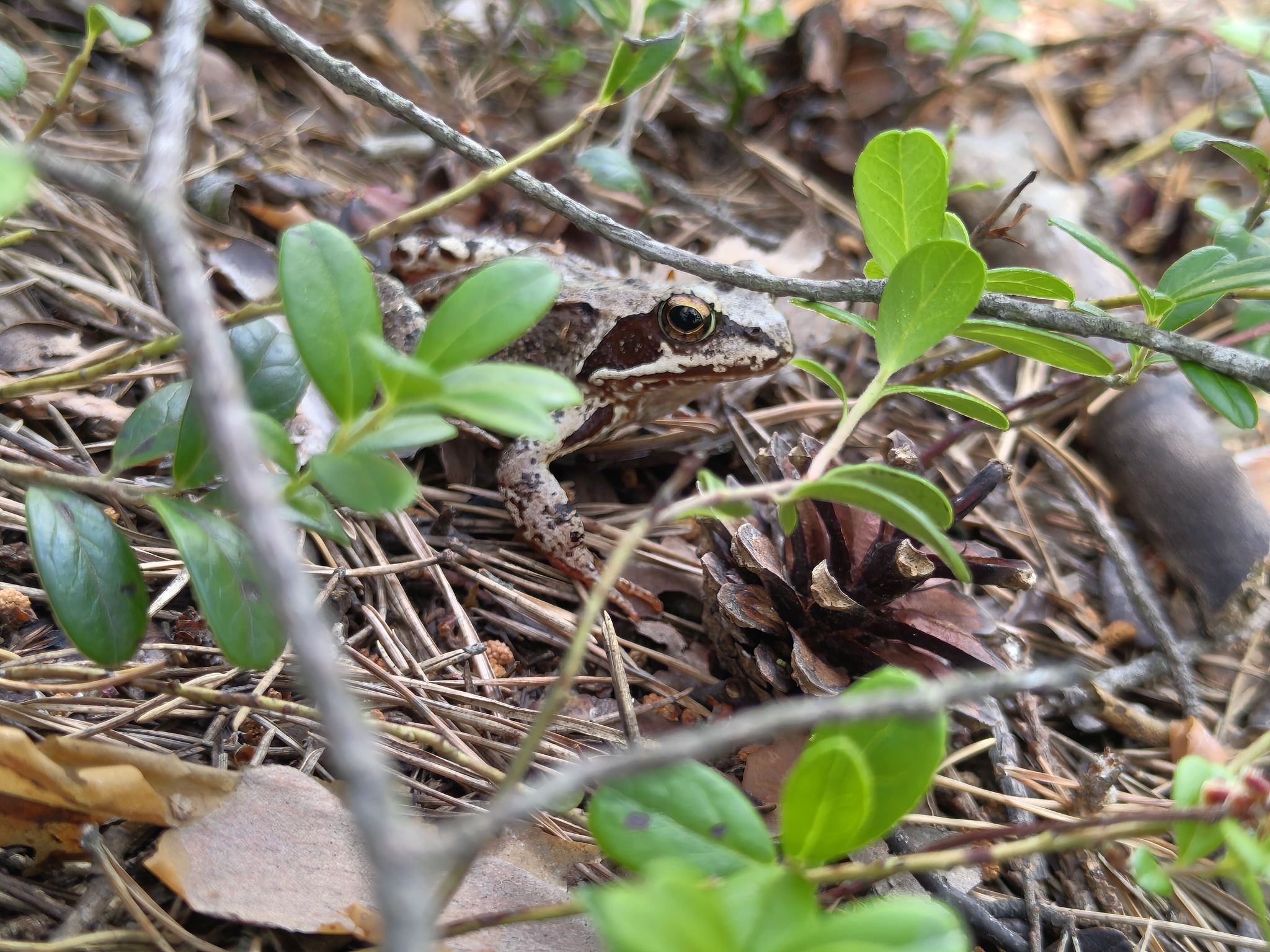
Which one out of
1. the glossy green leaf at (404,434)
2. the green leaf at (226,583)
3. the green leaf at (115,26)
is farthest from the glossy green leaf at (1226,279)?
the green leaf at (115,26)

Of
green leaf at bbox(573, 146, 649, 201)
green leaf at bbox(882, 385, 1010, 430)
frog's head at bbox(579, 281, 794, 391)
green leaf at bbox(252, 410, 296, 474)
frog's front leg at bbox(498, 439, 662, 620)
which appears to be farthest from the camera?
green leaf at bbox(573, 146, 649, 201)

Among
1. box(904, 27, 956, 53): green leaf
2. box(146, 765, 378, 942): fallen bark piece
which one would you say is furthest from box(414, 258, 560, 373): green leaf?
box(904, 27, 956, 53): green leaf

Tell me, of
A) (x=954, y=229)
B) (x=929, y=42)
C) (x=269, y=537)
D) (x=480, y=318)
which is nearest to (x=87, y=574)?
(x=269, y=537)

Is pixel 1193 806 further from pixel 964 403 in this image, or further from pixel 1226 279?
pixel 1226 279

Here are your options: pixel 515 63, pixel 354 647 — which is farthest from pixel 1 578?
pixel 515 63

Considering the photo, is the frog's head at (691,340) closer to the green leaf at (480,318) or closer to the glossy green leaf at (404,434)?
the green leaf at (480,318)

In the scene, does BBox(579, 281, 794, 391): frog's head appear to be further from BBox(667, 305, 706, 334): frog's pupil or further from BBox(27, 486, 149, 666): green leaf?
BBox(27, 486, 149, 666): green leaf
